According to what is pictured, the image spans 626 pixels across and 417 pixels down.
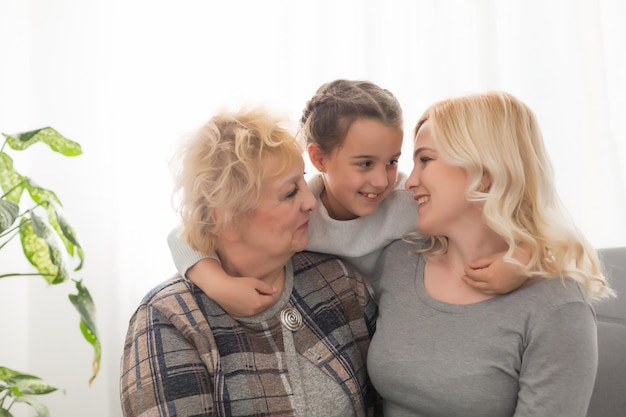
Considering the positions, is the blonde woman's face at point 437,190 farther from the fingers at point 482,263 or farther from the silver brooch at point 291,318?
the silver brooch at point 291,318

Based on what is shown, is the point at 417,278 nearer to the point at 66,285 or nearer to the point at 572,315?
the point at 572,315

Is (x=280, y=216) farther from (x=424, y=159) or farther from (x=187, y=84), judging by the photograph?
(x=187, y=84)

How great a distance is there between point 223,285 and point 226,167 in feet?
0.91

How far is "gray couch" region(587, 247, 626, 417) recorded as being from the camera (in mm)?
1894

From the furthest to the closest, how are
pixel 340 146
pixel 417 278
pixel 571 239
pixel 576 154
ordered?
1. pixel 576 154
2. pixel 340 146
3. pixel 417 278
4. pixel 571 239

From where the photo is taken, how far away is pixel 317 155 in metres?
2.05

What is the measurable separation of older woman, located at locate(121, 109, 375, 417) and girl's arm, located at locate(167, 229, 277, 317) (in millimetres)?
29

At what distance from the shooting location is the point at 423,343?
169 centimetres

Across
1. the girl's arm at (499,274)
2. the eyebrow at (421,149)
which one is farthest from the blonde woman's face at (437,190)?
the girl's arm at (499,274)

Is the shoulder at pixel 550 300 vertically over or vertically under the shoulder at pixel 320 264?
under

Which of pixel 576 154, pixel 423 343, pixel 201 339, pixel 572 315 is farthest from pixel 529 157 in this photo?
pixel 576 154

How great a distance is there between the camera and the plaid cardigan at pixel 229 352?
1.59 metres

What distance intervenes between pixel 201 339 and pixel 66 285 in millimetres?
1494

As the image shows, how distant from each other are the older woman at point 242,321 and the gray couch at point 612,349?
641 mm
